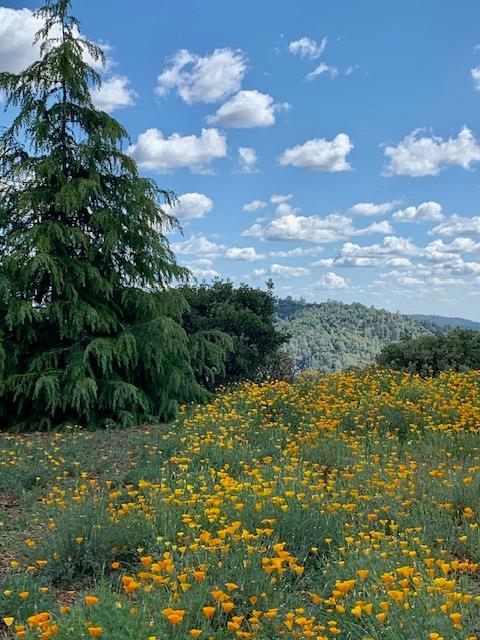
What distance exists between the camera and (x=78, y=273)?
31.0 feet

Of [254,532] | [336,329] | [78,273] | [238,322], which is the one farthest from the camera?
[336,329]

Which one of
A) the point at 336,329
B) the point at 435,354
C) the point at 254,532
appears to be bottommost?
the point at 254,532

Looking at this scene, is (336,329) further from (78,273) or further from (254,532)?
(254,532)

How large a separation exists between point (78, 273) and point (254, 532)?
20.3ft

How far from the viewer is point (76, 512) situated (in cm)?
468

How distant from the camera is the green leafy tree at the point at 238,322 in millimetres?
13383

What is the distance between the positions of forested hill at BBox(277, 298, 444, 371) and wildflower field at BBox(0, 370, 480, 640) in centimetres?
3711

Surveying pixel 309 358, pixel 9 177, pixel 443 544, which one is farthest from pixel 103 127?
pixel 309 358

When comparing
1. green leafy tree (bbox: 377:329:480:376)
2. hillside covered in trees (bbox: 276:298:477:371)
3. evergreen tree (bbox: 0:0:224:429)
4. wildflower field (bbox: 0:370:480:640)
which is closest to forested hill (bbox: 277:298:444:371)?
hillside covered in trees (bbox: 276:298:477:371)

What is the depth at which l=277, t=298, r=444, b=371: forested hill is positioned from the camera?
50.5m

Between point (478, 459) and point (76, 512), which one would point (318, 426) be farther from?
point (76, 512)

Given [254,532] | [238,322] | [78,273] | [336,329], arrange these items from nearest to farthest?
[254,532], [78,273], [238,322], [336,329]

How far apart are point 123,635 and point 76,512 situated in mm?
2111

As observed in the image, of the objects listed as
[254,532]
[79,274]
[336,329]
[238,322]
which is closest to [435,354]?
[238,322]
